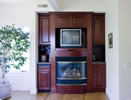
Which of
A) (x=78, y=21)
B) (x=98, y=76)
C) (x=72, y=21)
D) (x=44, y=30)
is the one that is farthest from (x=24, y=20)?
(x=98, y=76)

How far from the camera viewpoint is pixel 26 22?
444cm

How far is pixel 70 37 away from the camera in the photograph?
4.54m

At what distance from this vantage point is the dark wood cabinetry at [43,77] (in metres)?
4.38

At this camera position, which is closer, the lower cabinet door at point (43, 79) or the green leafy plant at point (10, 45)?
the green leafy plant at point (10, 45)

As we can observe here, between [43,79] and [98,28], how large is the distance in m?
2.46

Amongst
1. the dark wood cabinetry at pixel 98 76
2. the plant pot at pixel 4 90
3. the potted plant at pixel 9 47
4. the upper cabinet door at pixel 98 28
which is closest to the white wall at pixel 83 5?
the upper cabinet door at pixel 98 28

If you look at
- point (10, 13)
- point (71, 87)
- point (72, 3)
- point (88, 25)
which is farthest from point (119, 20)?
point (10, 13)

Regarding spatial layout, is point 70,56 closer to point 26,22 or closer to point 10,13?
point 26,22

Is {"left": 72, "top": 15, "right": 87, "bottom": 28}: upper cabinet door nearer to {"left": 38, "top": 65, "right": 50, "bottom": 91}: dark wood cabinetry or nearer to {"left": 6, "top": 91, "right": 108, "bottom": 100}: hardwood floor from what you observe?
{"left": 38, "top": 65, "right": 50, "bottom": 91}: dark wood cabinetry

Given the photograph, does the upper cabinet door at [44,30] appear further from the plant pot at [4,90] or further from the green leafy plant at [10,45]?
the plant pot at [4,90]

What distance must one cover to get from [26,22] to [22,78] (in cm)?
185

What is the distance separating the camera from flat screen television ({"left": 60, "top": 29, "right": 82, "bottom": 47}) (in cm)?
452

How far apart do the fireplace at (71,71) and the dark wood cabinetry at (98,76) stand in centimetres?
29

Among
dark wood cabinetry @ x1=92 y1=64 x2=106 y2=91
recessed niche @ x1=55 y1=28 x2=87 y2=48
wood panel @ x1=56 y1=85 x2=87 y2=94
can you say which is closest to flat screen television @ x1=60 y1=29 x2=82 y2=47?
recessed niche @ x1=55 y1=28 x2=87 y2=48
